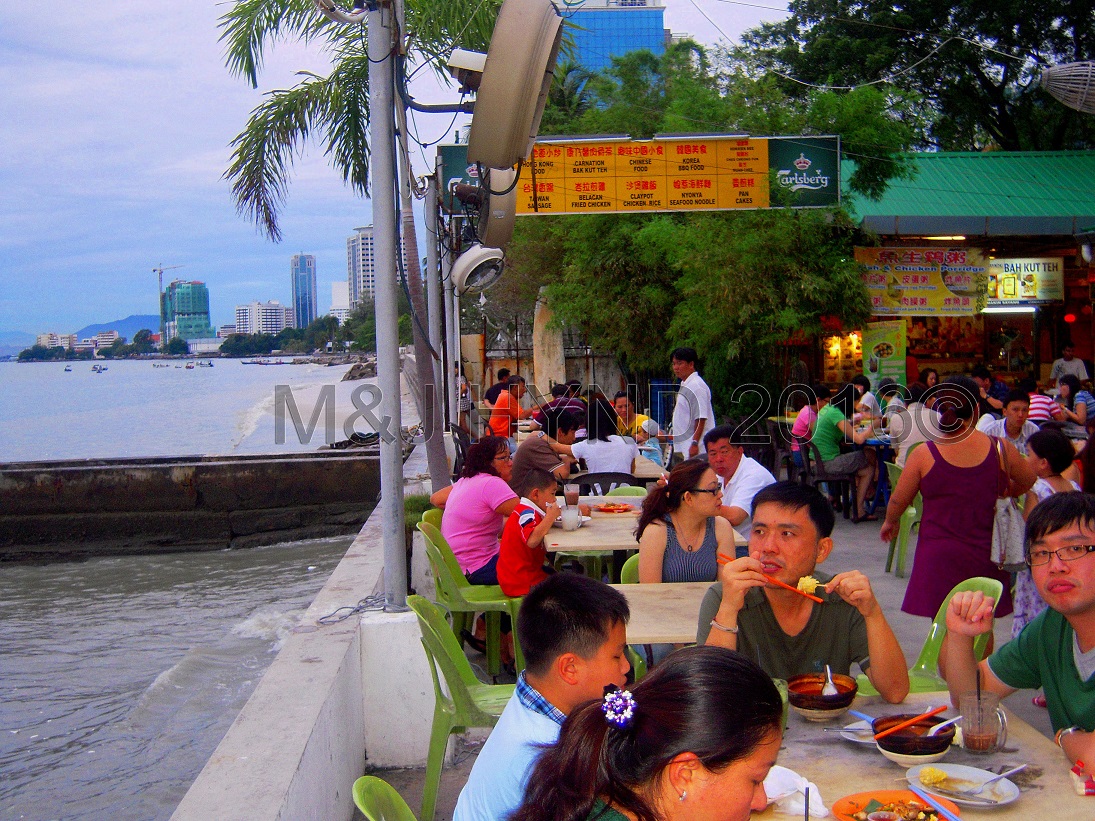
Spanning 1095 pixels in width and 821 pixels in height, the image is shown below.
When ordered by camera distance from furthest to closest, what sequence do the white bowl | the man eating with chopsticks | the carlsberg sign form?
1. the carlsberg sign
2. the man eating with chopsticks
3. the white bowl

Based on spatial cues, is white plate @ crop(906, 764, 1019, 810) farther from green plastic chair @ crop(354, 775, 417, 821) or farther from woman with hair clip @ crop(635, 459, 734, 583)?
woman with hair clip @ crop(635, 459, 734, 583)

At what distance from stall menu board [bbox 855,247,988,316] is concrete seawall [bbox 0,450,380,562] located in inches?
321

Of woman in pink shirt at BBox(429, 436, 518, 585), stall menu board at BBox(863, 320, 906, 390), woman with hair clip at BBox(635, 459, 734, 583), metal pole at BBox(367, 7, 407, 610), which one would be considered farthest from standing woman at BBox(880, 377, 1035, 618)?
stall menu board at BBox(863, 320, 906, 390)

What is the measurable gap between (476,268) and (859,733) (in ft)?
32.5

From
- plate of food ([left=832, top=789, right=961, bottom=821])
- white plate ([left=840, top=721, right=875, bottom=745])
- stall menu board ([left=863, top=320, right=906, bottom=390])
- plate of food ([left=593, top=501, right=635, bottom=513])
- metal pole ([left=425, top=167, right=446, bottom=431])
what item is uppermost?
metal pole ([left=425, top=167, right=446, bottom=431])

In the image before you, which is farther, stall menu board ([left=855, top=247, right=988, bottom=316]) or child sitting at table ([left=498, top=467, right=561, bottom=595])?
stall menu board ([left=855, top=247, right=988, bottom=316])

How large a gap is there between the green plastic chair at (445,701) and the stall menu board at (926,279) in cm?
1095

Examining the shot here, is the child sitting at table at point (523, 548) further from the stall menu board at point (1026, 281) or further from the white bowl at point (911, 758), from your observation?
the stall menu board at point (1026, 281)

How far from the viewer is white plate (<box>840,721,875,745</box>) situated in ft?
8.29

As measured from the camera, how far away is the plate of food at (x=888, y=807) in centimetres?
212

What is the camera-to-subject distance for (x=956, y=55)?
19906 mm

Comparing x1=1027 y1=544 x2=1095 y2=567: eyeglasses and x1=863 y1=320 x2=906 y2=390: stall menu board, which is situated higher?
x1=863 y1=320 x2=906 y2=390: stall menu board

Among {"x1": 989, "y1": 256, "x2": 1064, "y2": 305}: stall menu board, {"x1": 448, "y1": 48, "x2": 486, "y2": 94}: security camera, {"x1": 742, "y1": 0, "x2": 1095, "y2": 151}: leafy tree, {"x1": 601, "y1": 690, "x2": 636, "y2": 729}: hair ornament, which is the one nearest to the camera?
{"x1": 601, "y1": 690, "x2": 636, "y2": 729}: hair ornament

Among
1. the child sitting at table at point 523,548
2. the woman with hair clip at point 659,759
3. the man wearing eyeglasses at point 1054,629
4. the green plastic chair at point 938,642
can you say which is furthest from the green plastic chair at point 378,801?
the child sitting at table at point 523,548
